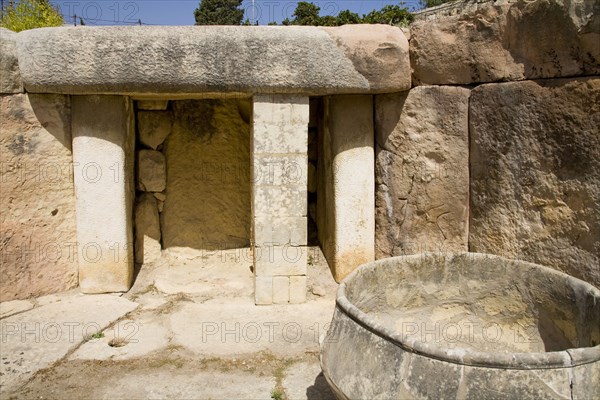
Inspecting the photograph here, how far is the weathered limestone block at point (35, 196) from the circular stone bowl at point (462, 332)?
8.68 feet

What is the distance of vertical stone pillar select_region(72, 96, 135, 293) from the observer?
4219 millimetres

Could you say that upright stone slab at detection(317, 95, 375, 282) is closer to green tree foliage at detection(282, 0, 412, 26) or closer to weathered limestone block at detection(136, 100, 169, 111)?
weathered limestone block at detection(136, 100, 169, 111)

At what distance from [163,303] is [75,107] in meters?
1.66

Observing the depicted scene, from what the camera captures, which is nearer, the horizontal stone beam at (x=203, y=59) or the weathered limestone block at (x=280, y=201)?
the horizontal stone beam at (x=203, y=59)

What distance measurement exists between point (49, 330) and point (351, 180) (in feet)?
8.19

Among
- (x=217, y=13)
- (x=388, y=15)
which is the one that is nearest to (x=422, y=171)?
(x=388, y=15)

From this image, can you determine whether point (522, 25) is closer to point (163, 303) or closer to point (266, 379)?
point (266, 379)

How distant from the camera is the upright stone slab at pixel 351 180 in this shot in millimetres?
4512

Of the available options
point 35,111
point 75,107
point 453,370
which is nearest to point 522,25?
point 453,370

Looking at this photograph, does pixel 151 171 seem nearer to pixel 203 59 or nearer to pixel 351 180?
pixel 203 59

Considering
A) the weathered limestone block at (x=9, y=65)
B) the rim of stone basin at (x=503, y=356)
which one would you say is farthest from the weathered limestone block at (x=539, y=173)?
the weathered limestone block at (x=9, y=65)

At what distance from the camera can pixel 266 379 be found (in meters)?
3.30

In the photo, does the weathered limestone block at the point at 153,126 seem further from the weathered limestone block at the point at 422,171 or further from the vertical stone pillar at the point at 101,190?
the weathered limestone block at the point at 422,171

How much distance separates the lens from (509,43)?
150 inches
